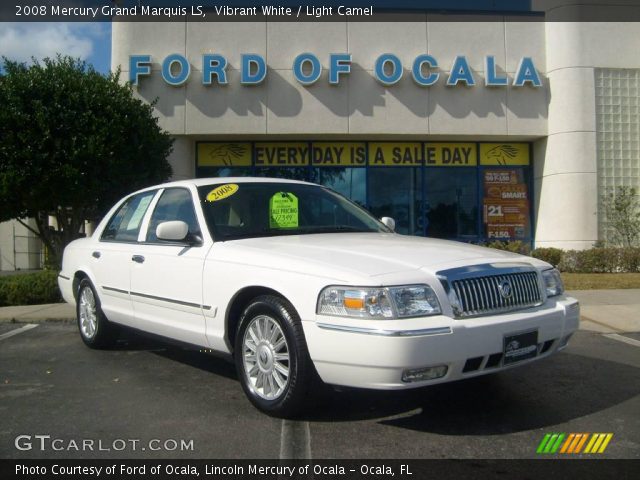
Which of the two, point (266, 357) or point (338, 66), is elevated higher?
point (338, 66)

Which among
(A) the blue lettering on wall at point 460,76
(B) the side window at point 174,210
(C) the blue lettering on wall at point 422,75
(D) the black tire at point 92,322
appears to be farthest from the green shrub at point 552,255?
(B) the side window at point 174,210

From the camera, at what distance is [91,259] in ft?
19.7

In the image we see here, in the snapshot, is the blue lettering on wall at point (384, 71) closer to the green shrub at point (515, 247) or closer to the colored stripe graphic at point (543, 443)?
the green shrub at point (515, 247)

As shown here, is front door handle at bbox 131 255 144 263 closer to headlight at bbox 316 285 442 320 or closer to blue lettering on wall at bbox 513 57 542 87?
headlight at bbox 316 285 442 320

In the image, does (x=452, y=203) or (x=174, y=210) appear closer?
(x=174, y=210)

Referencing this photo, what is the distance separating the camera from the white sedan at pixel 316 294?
3.38 metres

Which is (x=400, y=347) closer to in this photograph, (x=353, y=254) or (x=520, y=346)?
(x=353, y=254)

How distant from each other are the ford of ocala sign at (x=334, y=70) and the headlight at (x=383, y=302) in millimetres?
13151

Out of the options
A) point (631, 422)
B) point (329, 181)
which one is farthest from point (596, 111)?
point (631, 422)

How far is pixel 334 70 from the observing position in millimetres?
15844

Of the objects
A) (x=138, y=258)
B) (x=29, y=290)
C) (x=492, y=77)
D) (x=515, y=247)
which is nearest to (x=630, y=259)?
(x=515, y=247)

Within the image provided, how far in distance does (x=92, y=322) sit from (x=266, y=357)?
3.01 meters
